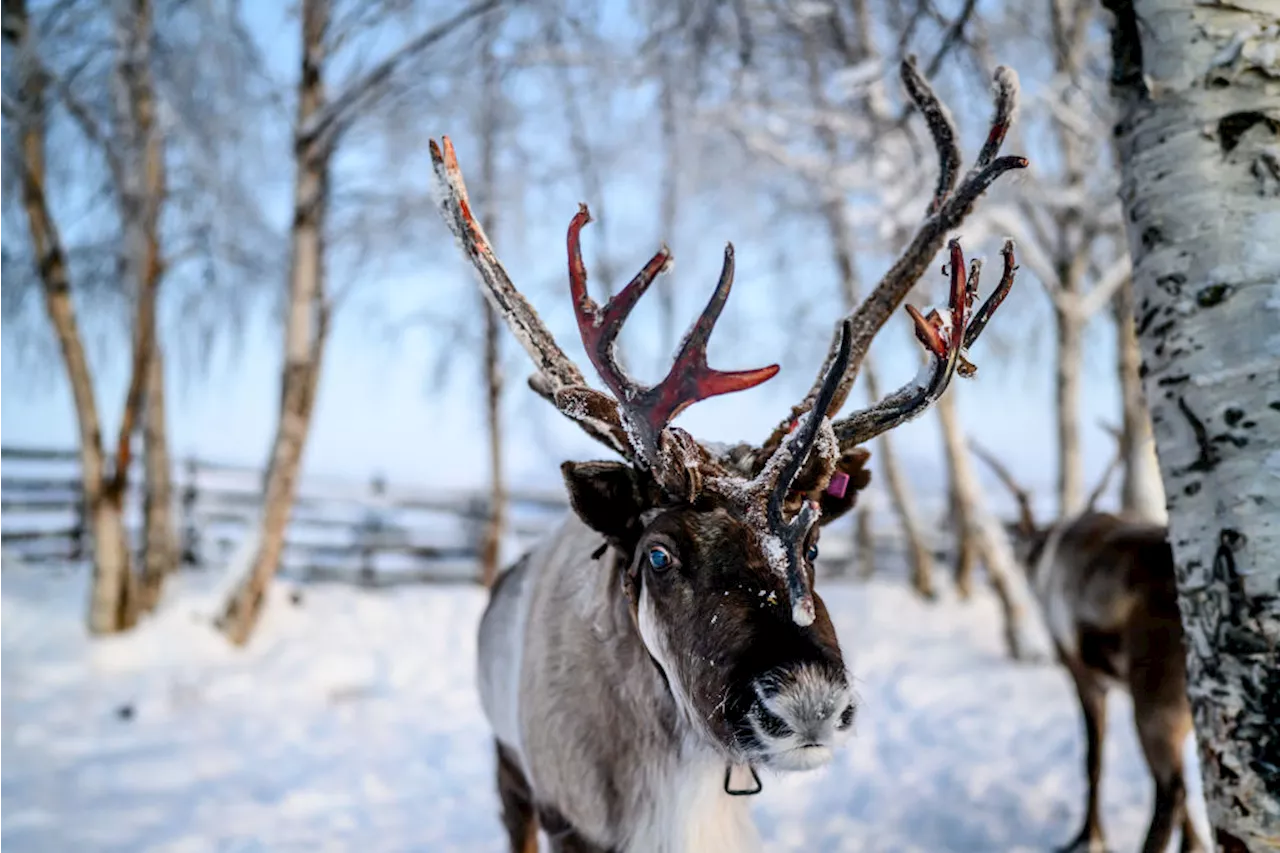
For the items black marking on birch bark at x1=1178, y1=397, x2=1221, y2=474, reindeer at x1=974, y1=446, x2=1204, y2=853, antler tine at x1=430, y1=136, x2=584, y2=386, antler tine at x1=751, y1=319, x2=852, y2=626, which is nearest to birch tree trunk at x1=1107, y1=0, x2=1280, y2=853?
black marking on birch bark at x1=1178, y1=397, x2=1221, y2=474

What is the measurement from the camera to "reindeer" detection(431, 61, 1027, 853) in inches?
60.7

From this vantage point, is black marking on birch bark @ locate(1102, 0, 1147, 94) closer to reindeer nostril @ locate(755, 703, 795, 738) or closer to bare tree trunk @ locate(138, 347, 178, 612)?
reindeer nostril @ locate(755, 703, 795, 738)

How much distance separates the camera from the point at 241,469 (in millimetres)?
10352

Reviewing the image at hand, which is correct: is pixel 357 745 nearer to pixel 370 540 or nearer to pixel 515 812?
pixel 515 812

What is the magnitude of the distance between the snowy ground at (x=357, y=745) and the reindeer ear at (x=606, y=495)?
1203 millimetres

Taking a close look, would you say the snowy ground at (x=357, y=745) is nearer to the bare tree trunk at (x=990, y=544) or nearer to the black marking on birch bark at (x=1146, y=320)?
the bare tree trunk at (x=990, y=544)

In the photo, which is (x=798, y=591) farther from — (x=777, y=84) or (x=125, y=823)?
(x=777, y=84)

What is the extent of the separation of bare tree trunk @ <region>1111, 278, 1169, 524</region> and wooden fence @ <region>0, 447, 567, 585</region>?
6.32 metres

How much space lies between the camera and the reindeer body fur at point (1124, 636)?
8.91 ft

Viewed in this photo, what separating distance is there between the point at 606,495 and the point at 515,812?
Answer: 162cm

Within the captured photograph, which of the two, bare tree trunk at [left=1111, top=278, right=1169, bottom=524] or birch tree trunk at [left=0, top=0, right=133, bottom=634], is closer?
birch tree trunk at [left=0, top=0, right=133, bottom=634]

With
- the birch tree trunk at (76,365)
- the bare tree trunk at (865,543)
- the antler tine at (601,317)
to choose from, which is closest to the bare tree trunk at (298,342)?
the birch tree trunk at (76,365)

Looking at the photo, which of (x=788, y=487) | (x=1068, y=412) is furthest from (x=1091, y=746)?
(x=1068, y=412)

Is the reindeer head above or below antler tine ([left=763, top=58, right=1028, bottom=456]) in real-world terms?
below
